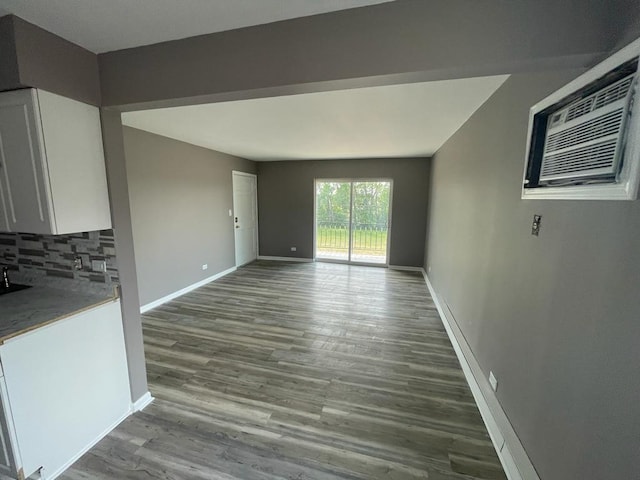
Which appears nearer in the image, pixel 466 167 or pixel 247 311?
A: pixel 466 167

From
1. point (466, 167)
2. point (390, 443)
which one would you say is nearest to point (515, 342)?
point (390, 443)

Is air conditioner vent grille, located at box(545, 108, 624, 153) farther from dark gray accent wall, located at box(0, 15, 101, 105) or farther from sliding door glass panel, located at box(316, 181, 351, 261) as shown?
sliding door glass panel, located at box(316, 181, 351, 261)

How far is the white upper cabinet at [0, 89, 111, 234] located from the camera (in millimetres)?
1391

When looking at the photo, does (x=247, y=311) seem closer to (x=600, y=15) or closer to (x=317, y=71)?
(x=317, y=71)

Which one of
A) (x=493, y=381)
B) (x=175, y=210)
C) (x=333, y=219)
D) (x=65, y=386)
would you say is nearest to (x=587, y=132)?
(x=493, y=381)

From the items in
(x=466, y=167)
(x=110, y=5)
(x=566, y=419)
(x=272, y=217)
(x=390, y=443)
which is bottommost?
(x=390, y=443)

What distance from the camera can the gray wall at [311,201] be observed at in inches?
222

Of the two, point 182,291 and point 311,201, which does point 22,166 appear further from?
point 311,201

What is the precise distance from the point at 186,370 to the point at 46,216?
168 cm

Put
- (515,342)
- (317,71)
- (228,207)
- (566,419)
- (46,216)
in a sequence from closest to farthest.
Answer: (566,419) → (317,71) → (46,216) → (515,342) → (228,207)

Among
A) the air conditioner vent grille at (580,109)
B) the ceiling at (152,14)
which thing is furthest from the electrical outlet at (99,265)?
the air conditioner vent grille at (580,109)

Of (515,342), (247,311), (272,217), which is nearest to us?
(515,342)

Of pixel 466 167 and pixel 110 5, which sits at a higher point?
pixel 110 5

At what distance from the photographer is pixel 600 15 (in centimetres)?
98
